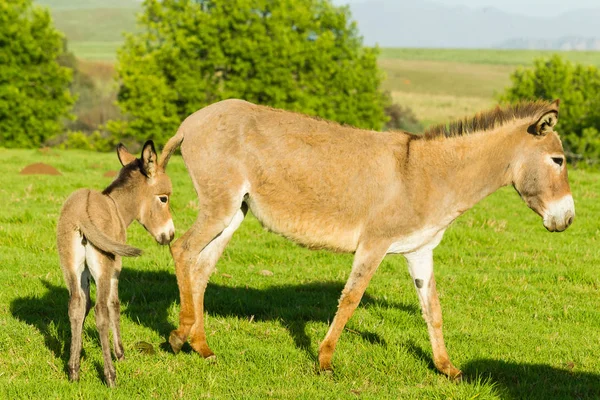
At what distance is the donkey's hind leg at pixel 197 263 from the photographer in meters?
6.23

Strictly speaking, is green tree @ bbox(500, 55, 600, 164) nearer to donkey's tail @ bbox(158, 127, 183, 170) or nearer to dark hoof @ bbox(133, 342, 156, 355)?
donkey's tail @ bbox(158, 127, 183, 170)

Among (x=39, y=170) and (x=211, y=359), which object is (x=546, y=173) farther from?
(x=39, y=170)

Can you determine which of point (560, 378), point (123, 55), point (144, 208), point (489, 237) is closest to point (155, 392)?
point (144, 208)

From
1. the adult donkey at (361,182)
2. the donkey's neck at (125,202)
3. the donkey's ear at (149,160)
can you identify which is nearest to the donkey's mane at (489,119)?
the adult donkey at (361,182)

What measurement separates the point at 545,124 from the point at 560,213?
825 mm

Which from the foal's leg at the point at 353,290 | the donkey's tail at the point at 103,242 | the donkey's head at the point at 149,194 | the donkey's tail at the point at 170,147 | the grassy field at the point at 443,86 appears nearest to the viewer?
the donkey's tail at the point at 103,242

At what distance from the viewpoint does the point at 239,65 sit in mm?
42906

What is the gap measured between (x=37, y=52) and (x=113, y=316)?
134 feet

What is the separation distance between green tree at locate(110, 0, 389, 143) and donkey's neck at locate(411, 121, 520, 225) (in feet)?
121

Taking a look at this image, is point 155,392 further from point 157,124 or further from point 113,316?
point 157,124

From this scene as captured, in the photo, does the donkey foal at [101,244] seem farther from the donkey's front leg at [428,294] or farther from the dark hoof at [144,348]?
the donkey's front leg at [428,294]

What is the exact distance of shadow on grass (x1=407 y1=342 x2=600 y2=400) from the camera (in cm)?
550

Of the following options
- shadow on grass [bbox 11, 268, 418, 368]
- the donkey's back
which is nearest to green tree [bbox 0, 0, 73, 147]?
shadow on grass [bbox 11, 268, 418, 368]

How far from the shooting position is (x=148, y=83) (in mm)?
41250
